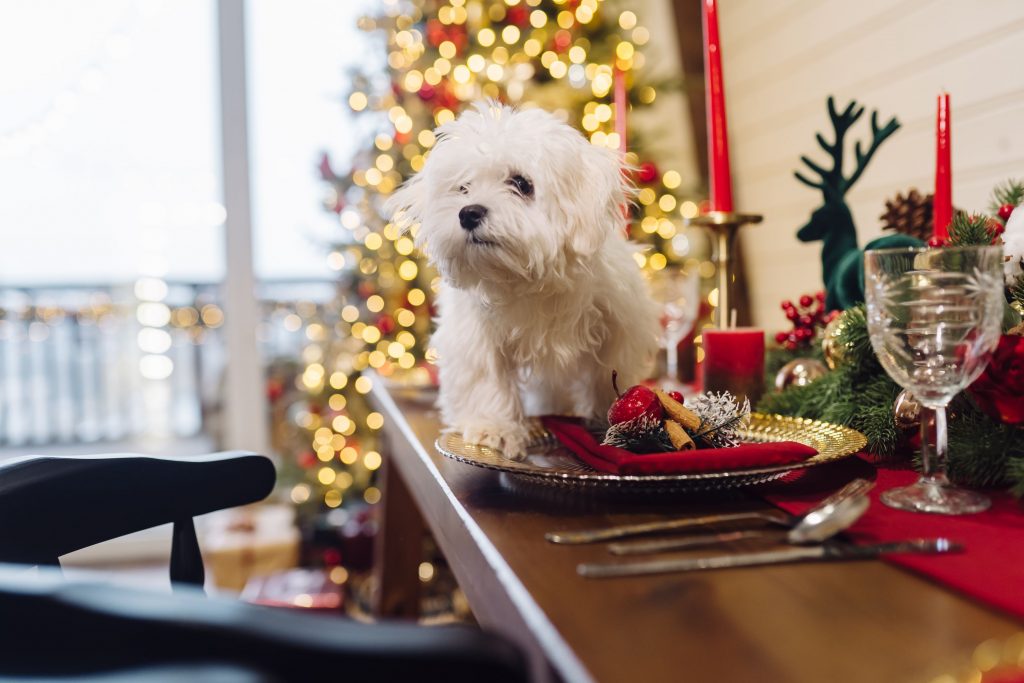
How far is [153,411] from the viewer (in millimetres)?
3752

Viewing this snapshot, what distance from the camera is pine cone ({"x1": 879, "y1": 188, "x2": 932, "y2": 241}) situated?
4.19 ft

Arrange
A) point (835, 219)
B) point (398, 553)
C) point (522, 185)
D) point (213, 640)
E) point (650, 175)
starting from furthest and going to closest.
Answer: point (650, 175) → point (398, 553) → point (835, 219) → point (522, 185) → point (213, 640)

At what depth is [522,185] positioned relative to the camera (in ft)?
2.87

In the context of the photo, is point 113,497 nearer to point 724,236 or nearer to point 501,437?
point 501,437

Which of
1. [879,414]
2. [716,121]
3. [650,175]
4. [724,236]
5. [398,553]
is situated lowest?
[398,553]

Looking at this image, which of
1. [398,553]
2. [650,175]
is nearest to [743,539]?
[398,553]

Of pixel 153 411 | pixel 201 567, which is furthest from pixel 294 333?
pixel 201 567

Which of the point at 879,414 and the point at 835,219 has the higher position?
the point at 835,219

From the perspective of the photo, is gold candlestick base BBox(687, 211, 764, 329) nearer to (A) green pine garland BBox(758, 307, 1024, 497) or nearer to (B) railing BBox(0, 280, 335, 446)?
(A) green pine garland BBox(758, 307, 1024, 497)

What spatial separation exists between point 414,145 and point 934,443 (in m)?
2.39

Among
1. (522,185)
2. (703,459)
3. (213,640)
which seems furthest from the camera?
(522,185)

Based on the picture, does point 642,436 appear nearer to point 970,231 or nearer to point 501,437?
point 501,437

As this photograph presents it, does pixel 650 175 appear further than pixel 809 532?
Yes

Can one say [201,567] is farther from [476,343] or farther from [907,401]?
[907,401]
